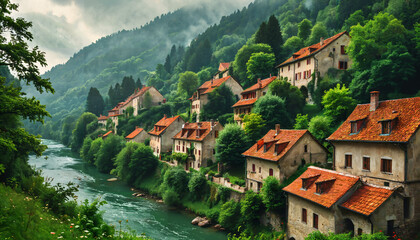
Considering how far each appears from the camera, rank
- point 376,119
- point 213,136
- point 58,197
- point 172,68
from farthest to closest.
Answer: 1. point 172,68
2. point 213,136
3. point 376,119
4. point 58,197

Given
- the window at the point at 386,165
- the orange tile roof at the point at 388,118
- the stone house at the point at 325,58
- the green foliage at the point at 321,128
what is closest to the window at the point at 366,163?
the window at the point at 386,165

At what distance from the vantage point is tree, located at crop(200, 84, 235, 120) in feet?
214

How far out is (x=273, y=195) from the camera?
30.3 metres

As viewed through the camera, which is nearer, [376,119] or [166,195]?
[376,119]

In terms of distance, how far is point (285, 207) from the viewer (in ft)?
96.2

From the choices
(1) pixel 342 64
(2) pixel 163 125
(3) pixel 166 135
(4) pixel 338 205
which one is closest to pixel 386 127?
(4) pixel 338 205

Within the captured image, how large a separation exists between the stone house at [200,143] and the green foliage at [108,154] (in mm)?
22263

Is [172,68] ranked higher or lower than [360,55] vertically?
higher

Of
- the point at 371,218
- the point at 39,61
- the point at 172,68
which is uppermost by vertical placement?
the point at 172,68

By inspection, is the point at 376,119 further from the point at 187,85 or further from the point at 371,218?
the point at 187,85

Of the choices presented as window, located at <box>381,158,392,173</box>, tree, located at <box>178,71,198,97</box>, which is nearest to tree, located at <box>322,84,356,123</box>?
window, located at <box>381,158,392,173</box>

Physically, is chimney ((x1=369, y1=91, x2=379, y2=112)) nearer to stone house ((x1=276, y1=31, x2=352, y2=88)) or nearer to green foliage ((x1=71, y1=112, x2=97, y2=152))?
stone house ((x1=276, y1=31, x2=352, y2=88))

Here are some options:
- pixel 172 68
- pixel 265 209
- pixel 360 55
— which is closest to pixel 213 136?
pixel 265 209

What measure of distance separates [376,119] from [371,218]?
9.39 metres
